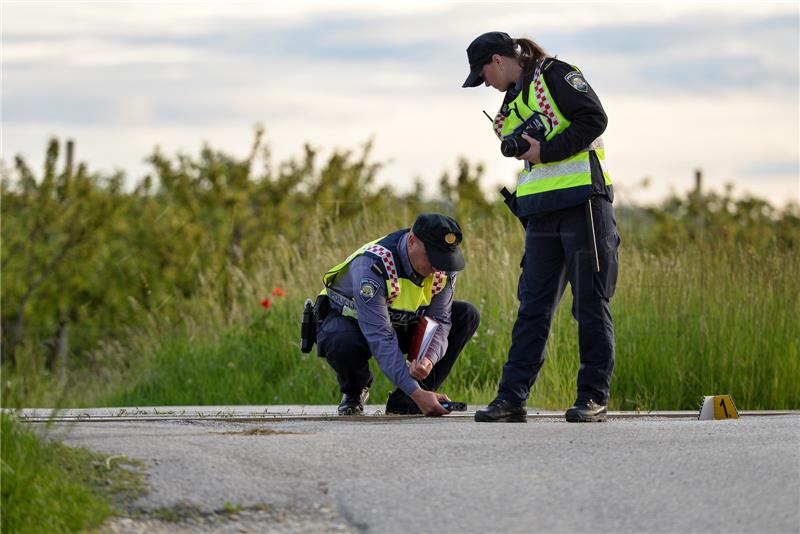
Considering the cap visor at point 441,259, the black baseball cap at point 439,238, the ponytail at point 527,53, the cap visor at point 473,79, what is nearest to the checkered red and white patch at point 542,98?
the ponytail at point 527,53

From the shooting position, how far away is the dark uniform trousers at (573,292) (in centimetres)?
718

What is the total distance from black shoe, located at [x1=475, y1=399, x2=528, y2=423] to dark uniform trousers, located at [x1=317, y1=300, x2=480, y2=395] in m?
0.91

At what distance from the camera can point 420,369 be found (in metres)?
7.61

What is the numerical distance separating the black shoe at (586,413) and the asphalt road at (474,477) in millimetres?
385

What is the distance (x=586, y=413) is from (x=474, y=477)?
6.45 ft

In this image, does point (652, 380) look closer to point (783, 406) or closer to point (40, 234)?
point (783, 406)

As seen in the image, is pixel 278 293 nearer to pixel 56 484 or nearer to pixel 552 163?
pixel 552 163

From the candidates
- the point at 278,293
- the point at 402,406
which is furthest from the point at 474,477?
the point at 278,293

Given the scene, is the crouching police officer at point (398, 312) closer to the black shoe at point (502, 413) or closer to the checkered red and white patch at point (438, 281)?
the checkered red and white patch at point (438, 281)

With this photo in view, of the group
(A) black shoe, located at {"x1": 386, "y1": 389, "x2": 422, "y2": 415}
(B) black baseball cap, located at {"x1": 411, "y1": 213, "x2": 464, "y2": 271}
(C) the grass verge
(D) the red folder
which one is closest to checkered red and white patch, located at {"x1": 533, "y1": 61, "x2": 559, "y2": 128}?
(B) black baseball cap, located at {"x1": 411, "y1": 213, "x2": 464, "y2": 271}

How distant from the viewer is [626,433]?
6676 millimetres

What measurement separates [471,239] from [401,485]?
8803 mm

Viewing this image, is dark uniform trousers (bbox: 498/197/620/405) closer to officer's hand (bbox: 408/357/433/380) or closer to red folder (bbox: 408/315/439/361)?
officer's hand (bbox: 408/357/433/380)

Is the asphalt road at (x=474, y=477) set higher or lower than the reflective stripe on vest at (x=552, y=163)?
lower
